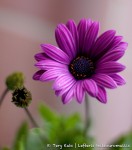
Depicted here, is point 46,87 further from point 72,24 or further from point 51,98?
point 72,24

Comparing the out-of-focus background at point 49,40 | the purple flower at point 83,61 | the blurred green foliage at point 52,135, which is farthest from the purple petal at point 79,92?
the out-of-focus background at point 49,40

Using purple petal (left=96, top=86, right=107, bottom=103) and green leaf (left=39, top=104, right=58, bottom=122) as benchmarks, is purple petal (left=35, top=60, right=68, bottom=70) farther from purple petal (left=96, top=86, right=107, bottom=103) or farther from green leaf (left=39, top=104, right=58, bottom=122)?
green leaf (left=39, top=104, right=58, bottom=122)

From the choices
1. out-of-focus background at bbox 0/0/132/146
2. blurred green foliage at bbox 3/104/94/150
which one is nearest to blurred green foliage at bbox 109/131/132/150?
blurred green foliage at bbox 3/104/94/150

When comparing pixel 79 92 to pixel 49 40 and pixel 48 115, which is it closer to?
pixel 48 115

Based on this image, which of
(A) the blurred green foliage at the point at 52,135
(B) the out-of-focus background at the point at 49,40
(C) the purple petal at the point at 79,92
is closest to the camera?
(C) the purple petal at the point at 79,92

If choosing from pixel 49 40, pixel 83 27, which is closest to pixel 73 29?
pixel 83 27

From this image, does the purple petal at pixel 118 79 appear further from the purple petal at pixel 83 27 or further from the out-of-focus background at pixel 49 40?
the out-of-focus background at pixel 49 40
